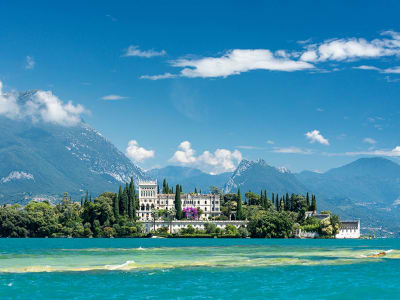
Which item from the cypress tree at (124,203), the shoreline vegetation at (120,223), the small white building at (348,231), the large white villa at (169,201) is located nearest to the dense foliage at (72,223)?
the shoreline vegetation at (120,223)

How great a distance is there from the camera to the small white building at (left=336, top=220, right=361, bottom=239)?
16488 centimetres

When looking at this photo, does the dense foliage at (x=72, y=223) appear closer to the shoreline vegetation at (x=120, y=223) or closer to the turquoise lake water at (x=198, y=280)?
the shoreline vegetation at (x=120, y=223)

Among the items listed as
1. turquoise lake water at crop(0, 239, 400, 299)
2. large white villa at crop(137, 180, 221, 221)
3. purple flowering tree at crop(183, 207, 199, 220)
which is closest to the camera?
turquoise lake water at crop(0, 239, 400, 299)

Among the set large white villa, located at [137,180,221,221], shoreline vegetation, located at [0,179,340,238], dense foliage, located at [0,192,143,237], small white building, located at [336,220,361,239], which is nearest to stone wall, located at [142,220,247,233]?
shoreline vegetation, located at [0,179,340,238]

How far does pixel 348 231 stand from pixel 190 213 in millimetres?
47722

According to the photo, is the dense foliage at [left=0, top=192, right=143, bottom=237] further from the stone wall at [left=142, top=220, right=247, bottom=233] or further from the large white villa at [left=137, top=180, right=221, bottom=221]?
the large white villa at [left=137, top=180, right=221, bottom=221]

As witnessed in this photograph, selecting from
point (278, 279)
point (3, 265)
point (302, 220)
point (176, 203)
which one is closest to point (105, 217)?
point (176, 203)

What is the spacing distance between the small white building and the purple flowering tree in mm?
43346

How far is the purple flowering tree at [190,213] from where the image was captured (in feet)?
566

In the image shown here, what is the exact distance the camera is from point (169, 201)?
184625mm

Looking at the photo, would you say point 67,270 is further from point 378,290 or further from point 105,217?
point 105,217

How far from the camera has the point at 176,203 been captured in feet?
554

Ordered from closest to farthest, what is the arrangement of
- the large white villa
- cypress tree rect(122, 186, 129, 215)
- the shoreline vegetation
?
the shoreline vegetation
cypress tree rect(122, 186, 129, 215)
the large white villa

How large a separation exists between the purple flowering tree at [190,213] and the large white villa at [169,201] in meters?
4.62
